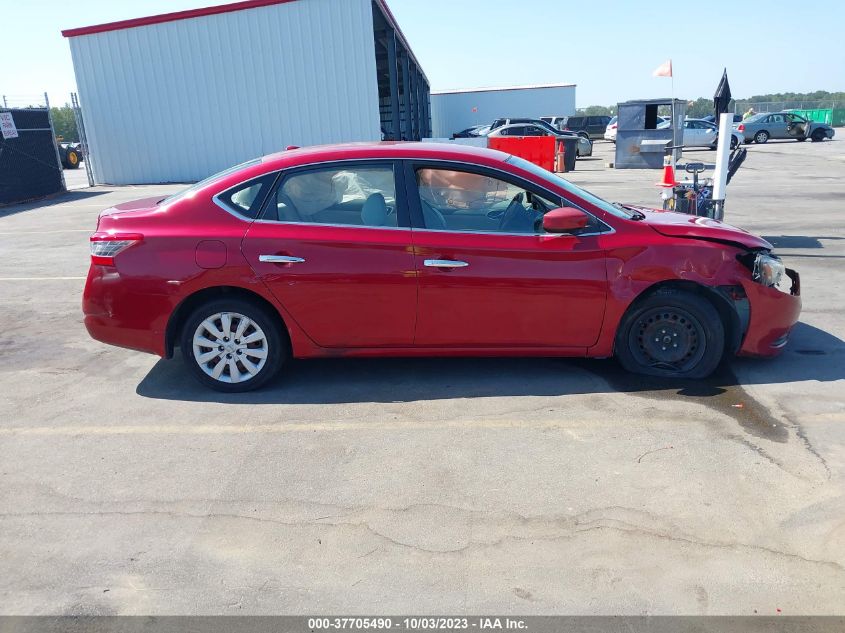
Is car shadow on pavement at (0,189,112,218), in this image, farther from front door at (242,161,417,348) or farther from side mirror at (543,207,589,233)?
side mirror at (543,207,589,233)

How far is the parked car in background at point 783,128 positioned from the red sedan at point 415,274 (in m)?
35.1

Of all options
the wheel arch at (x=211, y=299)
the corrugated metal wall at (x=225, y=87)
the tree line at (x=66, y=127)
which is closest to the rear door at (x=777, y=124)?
the corrugated metal wall at (x=225, y=87)

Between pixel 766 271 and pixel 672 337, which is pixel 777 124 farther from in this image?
pixel 672 337

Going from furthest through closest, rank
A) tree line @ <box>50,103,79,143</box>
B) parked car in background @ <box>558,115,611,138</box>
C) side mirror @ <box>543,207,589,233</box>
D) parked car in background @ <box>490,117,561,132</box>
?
tree line @ <box>50,103,79,143</box> → parked car in background @ <box>558,115,611,138</box> → parked car in background @ <box>490,117,561,132</box> → side mirror @ <box>543,207,589,233</box>

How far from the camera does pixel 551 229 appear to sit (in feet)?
14.8

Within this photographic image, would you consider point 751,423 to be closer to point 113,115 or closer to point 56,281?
point 56,281

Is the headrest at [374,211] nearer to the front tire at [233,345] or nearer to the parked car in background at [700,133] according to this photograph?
the front tire at [233,345]

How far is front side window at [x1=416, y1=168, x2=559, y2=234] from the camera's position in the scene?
468 cm

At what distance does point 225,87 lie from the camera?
23266mm

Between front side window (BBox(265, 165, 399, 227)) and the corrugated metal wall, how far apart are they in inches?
728

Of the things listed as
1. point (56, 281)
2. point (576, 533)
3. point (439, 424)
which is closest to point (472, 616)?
point (576, 533)

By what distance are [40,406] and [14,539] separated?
5.86 feet

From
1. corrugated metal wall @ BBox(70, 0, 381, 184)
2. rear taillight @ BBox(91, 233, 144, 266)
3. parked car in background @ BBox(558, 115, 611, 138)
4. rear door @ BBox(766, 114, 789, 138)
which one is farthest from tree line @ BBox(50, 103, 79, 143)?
rear taillight @ BBox(91, 233, 144, 266)

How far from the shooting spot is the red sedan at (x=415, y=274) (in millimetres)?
4566
